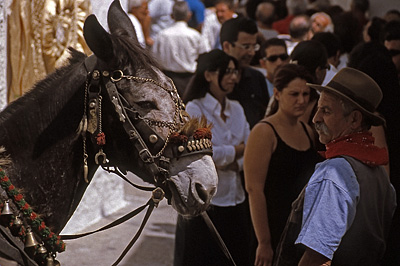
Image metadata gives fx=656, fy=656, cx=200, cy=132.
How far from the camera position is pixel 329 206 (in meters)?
2.67

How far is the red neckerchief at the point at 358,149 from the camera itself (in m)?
2.86

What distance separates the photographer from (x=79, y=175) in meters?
2.87

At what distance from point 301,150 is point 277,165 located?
20cm

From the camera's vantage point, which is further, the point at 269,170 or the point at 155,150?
the point at 269,170

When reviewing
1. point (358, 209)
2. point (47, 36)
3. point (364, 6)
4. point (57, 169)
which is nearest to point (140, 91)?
point (57, 169)

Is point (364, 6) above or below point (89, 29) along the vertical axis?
below

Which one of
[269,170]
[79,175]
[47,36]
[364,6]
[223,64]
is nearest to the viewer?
[79,175]

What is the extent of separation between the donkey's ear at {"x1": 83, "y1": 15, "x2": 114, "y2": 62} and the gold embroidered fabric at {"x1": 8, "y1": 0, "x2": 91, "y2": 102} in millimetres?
2773

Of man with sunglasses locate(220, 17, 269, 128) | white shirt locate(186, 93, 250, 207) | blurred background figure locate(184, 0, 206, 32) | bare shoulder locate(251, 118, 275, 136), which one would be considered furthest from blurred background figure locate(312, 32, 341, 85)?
blurred background figure locate(184, 0, 206, 32)

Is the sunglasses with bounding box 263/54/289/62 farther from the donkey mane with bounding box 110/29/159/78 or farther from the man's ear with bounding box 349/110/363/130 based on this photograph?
the donkey mane with bounding box 110/29/159/78

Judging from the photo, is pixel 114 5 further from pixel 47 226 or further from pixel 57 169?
pixel 47 226

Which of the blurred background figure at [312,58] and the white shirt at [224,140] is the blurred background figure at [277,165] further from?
the blurred background figure at [312,58]

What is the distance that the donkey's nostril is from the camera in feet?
9.21

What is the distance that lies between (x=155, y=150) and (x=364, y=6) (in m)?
11.0
